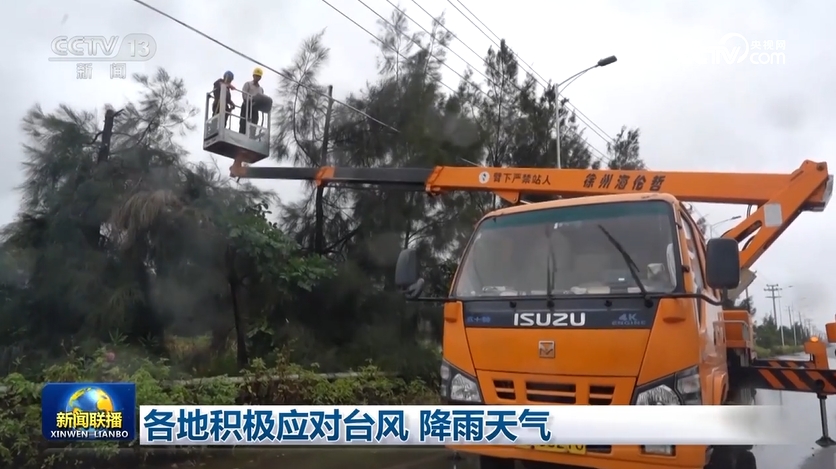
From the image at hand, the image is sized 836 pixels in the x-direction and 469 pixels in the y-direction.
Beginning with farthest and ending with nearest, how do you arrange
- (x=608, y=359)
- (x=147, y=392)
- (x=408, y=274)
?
(x=147, y=392), (x=408, y=274), (x=608, y=359)

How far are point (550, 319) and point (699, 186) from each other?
3147 millimetres

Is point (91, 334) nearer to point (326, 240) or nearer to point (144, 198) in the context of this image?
point (144, 198)

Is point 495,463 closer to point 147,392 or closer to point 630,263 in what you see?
point 630,263

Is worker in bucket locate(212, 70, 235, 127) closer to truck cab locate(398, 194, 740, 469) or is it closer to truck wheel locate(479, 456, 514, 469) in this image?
truck cab locate(398, 194, 740, 469)

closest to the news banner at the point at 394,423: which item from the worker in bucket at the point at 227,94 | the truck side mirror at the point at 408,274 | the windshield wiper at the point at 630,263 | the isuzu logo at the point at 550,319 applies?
the isuzu logo at the point at 550,319

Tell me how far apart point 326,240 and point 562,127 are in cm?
464

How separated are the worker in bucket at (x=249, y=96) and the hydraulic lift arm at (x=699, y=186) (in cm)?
52

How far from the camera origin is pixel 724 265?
3887mm

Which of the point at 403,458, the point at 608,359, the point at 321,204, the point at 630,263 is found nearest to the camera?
the point at 608,359

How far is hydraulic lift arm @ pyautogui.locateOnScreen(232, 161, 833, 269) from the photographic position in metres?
6.09

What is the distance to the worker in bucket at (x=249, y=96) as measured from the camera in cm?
682

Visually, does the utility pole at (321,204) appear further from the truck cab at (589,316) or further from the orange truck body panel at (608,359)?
the orange truck body panel at (608,359)

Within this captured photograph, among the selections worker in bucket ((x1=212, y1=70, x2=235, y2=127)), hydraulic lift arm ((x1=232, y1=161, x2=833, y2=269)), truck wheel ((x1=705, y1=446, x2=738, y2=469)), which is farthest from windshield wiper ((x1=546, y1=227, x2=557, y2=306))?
worker in bucket ((x1=212, y1=70, x2=235, y2=127))

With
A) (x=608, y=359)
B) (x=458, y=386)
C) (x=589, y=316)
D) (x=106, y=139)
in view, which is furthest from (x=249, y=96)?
(x=608, y=359)
